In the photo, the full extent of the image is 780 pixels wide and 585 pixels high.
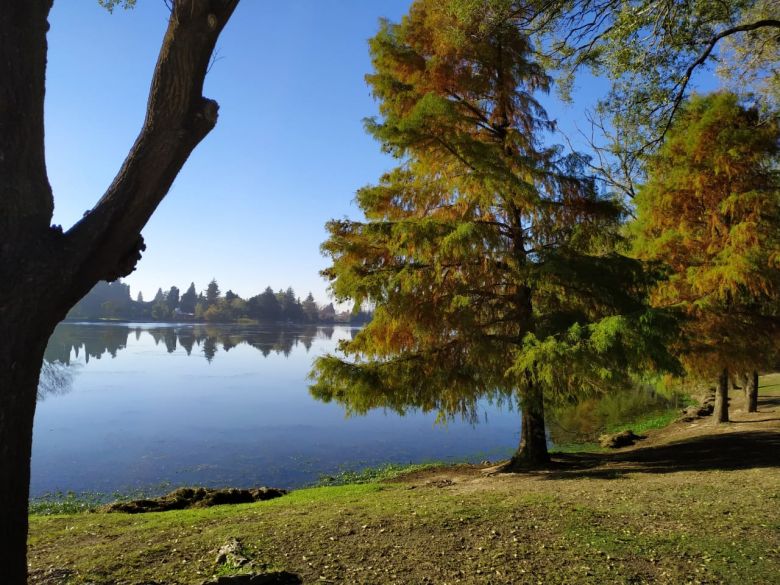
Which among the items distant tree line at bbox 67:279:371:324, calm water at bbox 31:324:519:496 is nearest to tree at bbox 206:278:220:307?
distant tree line at bbox 67:279:371:324

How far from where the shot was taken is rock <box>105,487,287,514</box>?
9.04m

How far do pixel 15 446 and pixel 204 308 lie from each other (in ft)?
436

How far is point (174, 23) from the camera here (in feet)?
11.6

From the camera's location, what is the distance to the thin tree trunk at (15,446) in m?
2.95

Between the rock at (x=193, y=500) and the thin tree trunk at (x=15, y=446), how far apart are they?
6.49m

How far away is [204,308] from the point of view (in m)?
128

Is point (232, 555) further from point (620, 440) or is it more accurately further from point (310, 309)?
point (310, 309)

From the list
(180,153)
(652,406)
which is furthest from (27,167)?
(652,406)

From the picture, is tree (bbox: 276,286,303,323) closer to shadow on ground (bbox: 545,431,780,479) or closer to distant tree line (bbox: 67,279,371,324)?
distant tree line (bbox: 67,279,371,324)

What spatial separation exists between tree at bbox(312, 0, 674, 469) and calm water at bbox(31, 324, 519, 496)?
2.09m

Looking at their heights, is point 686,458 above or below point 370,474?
above

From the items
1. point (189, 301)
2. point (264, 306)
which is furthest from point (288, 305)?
point (189, 301)

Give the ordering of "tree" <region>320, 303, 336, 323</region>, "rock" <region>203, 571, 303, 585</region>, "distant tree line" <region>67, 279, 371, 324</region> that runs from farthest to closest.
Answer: "tree" <region>320, 303, 336, 323</region> → "distant tree line" <region>67, 279, 371, 324</region> → "rock" <region>203, 571, 303, 585</region>

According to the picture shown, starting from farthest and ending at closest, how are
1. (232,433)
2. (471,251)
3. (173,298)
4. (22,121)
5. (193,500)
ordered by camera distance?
(173,298), (232,433), (193,500), (471,251), (22,121)
